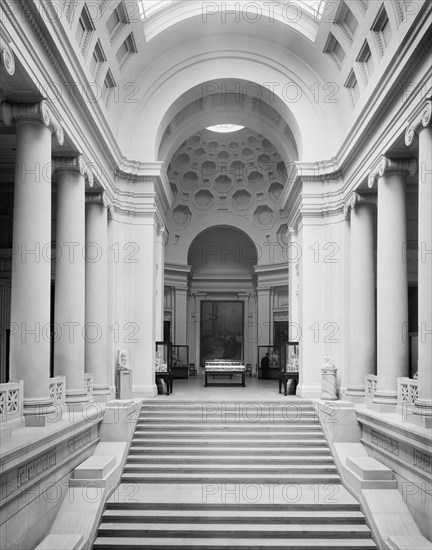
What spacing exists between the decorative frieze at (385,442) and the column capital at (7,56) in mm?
8843

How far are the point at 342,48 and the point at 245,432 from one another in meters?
10.5

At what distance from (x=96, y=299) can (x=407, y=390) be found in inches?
318

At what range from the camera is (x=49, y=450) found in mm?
9477

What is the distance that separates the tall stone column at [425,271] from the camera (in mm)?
9961

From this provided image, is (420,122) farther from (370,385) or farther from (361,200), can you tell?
(370,385)

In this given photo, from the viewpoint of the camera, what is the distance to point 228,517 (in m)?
10.6

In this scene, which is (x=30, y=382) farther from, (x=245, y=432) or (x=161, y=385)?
(x=161, y=385)

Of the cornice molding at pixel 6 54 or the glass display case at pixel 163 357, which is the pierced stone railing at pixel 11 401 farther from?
the glass display case at pixel 163 357

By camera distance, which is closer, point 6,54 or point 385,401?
point 6,54

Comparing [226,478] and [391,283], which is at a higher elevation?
[391,283]

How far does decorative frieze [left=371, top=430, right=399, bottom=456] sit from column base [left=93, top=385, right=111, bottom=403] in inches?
270

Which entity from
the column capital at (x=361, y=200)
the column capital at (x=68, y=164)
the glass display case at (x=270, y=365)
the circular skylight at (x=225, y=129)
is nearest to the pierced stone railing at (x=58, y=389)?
the column capital at (x=68, y=164)

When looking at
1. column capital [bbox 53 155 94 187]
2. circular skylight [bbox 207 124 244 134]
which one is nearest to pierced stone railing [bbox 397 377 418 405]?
column capital [bbox 53 155 94 187]

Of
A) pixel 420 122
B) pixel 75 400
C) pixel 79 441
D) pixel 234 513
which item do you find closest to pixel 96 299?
pixel 75 400
